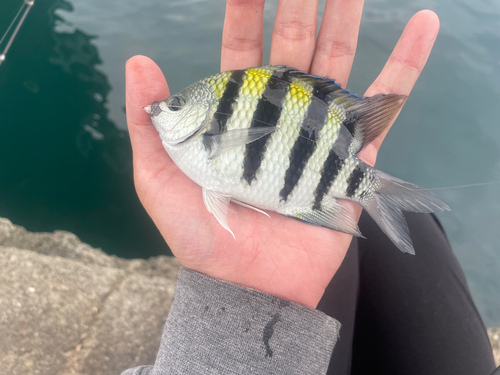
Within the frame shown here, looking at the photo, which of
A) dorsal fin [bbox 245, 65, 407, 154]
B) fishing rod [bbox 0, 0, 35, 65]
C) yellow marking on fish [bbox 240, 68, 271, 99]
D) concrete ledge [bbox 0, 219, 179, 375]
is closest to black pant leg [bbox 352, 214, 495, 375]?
dorsal fin [bbox 245, 65, 407, 154]

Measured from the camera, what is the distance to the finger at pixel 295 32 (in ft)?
6.82

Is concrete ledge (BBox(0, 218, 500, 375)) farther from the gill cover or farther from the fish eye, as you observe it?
the fish eye

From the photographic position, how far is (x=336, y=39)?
2.16 meters

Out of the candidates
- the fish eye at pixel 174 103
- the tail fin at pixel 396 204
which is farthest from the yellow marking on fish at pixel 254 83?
the tail fin at pixel 396 204

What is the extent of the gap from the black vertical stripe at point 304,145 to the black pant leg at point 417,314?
113 centimetres

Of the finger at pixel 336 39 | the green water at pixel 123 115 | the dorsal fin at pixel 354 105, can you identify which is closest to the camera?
the dorsal fin at pixel 354 105

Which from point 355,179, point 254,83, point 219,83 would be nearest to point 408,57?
point 355,179

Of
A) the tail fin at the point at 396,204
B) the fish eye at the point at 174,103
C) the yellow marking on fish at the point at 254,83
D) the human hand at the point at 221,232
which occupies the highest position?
the yellow marking on fish at the point at 254,83

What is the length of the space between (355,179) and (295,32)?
44.7 inches

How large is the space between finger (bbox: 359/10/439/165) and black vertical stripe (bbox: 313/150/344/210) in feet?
1.58

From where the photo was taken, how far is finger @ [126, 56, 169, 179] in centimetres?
170

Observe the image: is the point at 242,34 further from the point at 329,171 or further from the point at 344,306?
the point at 344,306

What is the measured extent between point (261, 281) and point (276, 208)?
41cm

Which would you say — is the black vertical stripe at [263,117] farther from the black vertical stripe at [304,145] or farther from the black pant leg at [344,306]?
the black pant leg at [344,306]
